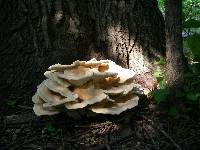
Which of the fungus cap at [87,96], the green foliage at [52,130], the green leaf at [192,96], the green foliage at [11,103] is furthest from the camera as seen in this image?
the green foliage at [11,103]

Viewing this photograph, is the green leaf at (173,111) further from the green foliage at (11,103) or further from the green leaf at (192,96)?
the green foliage at (11,103)

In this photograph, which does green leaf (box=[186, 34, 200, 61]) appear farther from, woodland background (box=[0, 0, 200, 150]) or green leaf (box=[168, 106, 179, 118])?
green leaf (box=[168, 106, 179, 118])

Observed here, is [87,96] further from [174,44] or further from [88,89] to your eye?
[174,44]

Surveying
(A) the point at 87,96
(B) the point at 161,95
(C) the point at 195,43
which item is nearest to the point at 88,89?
(A) the point at 87,96

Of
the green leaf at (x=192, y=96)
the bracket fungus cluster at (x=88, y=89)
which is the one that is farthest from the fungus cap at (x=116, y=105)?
the green leaf at (x=192, y=96)

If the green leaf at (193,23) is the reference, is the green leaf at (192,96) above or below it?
below

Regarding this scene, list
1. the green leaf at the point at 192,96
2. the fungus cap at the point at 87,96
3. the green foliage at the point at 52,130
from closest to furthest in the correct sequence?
the fungus cap at the point at 87,96, the green leaf at the point at 192,96, the green foliage at the point at 52,130
